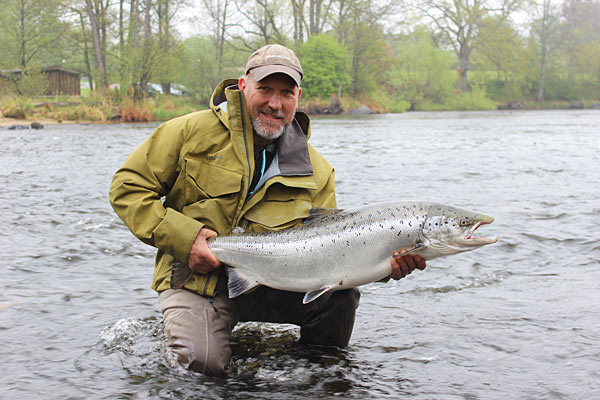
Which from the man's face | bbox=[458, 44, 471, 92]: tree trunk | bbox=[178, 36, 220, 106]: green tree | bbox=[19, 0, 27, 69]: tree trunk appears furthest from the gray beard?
bbox=[458, 44, 471, 92]: tree trunk

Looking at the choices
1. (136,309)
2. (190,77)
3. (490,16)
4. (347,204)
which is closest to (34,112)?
(190,77)

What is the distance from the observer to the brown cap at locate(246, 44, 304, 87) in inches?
138

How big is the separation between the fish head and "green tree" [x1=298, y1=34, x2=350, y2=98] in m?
47.0

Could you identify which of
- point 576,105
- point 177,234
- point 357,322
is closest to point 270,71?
point 177,234

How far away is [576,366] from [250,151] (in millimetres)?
2331

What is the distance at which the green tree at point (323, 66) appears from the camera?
50062 millimetres

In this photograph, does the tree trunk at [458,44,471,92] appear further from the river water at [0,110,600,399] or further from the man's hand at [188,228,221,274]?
the man's hand at [188,228,221,274]

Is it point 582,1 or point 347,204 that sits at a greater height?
point 582,1

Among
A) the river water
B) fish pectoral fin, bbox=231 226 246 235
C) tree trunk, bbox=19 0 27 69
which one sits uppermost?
tree trunk, bbox=19 0 27 69

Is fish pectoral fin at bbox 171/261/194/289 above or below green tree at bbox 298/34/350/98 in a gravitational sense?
below

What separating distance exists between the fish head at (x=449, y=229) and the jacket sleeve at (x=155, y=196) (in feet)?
4.03

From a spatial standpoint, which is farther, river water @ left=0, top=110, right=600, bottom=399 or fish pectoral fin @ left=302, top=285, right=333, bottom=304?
river water @ left=0, top=110, right=600, bottom=399

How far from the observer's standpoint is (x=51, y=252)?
626 centimetres

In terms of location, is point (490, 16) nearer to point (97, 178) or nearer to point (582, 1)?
point (582, 1)
